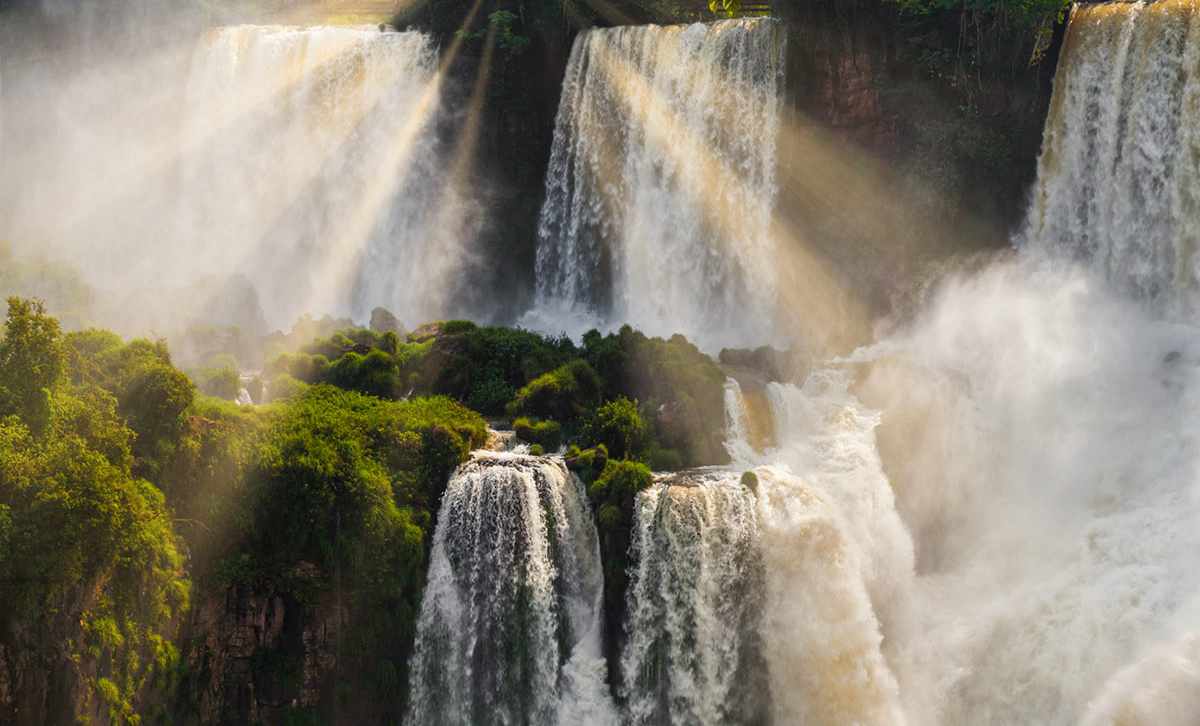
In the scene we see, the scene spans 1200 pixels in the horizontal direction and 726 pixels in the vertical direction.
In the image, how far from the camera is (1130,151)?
2458 cm

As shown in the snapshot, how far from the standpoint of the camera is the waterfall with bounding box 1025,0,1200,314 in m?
23.7

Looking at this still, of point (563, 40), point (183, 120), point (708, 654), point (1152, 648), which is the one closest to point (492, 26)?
point (563, 40)

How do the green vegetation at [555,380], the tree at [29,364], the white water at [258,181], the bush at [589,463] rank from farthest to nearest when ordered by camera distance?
the white water at [258,181] → the green vegetation at [555,380] → the bush at [589,463] → the tree at [29,364]

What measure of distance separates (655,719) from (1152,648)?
8059 millimetres

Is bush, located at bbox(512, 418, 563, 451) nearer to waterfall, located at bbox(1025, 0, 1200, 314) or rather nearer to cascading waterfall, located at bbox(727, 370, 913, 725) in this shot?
cascading waterfall, located at bbox(727, 370, 913, 725)

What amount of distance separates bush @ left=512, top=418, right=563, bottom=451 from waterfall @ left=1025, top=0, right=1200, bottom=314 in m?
12.8

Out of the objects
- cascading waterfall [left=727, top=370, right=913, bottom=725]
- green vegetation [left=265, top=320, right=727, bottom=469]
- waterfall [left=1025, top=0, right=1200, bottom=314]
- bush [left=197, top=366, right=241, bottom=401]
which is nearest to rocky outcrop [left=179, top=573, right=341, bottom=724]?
green vegetation [left=265, top=320, right=727, bottom=469]

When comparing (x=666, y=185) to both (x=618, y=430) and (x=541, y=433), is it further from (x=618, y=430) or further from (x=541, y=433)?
(x=618, y=430)

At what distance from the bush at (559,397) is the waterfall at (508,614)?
3.32 metres

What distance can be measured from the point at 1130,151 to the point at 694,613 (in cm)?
1436

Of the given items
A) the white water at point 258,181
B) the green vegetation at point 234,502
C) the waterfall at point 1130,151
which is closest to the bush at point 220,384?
the green vegetation at point 234,502

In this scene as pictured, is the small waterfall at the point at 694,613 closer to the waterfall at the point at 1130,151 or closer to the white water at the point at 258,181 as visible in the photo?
the waterfall at the point at 1130,151

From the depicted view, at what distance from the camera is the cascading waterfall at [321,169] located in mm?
36875

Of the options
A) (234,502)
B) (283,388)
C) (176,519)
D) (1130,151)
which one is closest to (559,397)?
(283,388)
